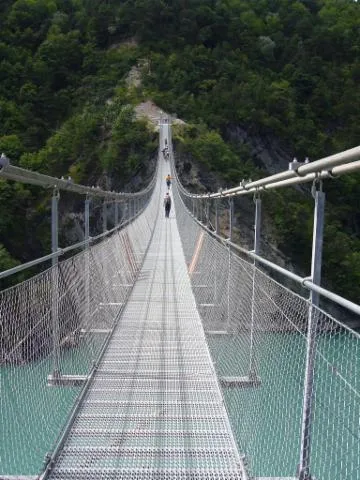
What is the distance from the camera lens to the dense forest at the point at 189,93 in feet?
68.8

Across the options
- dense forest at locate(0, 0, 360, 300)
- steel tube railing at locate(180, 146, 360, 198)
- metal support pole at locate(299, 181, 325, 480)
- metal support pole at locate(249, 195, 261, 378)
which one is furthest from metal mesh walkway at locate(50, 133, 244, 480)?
dense forest at locate(0, 0, 360, 300)

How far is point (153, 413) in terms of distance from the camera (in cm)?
263

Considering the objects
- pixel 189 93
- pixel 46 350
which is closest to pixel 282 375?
pixel 46 350

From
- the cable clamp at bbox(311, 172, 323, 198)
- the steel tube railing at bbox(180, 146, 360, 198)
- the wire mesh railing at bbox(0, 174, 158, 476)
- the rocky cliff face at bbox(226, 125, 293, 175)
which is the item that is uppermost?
the rocky cliff face at bbox(226, 125, 293, 175)

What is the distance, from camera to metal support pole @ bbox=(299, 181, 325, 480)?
63.4 inches

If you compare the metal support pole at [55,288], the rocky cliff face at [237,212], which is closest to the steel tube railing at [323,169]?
the metal support pole at [55,288]

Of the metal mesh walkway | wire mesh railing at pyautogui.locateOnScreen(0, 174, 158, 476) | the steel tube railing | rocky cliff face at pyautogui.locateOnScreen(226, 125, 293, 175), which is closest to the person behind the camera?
the steel tube railing

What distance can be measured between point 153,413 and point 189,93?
31966 millimetres

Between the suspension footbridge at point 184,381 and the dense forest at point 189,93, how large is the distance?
13788 mm

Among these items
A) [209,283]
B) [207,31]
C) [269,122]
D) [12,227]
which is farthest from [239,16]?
[209,283]

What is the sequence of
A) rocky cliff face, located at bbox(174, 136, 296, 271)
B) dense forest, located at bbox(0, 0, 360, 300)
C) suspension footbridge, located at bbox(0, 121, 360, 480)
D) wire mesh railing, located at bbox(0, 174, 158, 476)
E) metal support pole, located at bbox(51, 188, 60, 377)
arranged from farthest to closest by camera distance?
A: 1. dense forest, located at bbox(0, 0, 360, 300)
2. rocky cliff face, located at bbox(174, 136, 296, 271)
3. metal support pole, located at bbox(51, 188, 60, 377)
4. wire mesh railing, located at bbox(0, 174, 158, 476)
5. suspension footbridge, located at bbox(0, 121, 360, 480)

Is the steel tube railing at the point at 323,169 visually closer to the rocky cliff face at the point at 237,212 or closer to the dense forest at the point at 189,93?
the rocky cliff face at the point at 237,212

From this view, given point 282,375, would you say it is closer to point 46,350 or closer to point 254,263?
point 254,263

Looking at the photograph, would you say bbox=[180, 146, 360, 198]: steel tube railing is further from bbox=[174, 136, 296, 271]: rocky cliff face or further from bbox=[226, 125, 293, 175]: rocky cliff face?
bbox=[226, 125, 293, 175]: rocky cliff face
